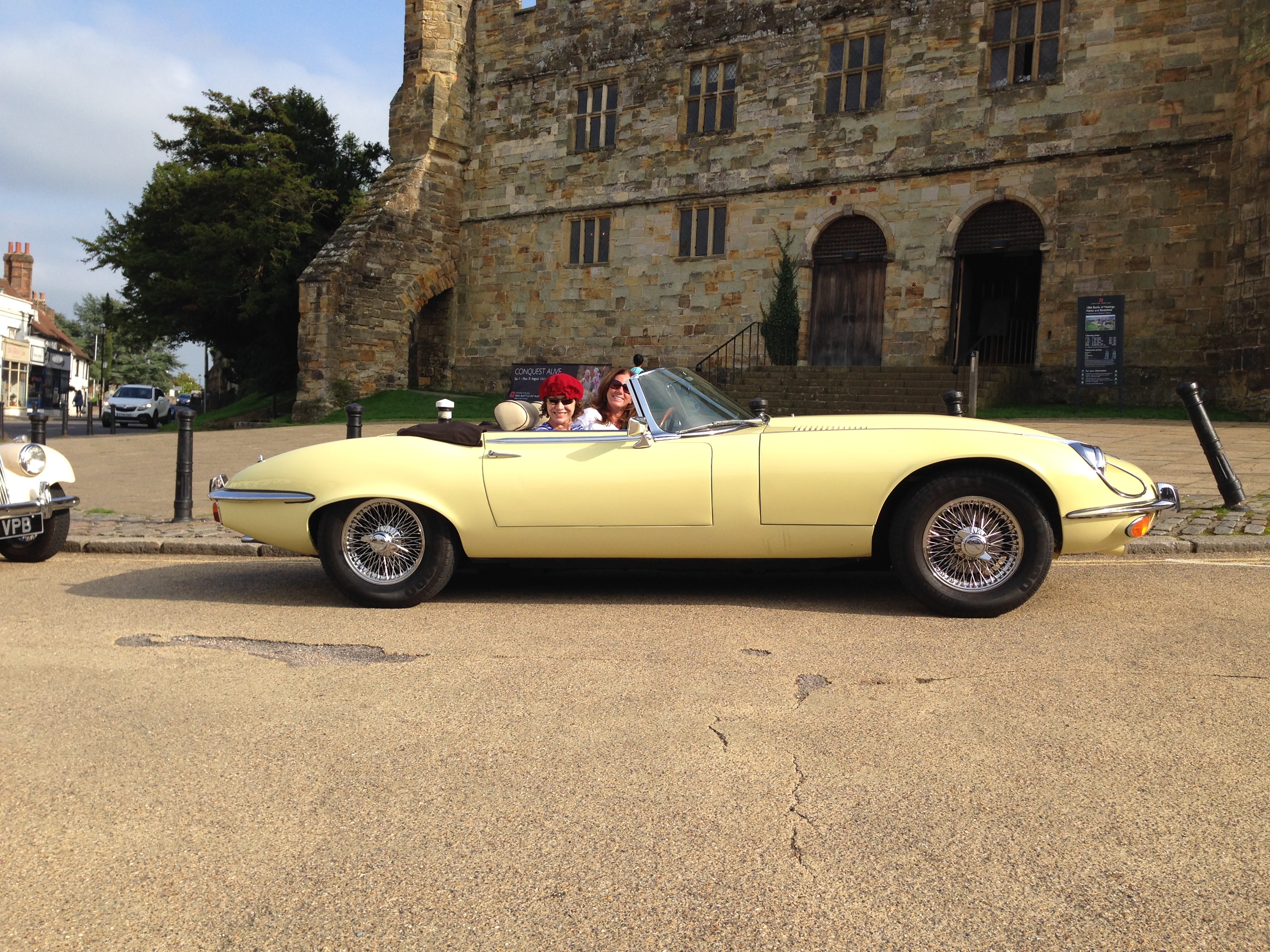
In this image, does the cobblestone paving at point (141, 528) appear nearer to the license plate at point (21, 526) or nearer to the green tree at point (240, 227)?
the license plate at point (21, 526)

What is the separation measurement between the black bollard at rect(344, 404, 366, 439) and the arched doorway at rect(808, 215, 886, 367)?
1347 cm

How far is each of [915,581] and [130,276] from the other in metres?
30.9

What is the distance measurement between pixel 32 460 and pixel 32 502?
0.42m

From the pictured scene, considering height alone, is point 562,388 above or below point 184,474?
above

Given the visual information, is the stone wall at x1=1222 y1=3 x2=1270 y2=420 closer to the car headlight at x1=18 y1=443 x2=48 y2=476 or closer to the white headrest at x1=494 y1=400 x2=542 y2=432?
the white headrest at x1=494 y1=400 x2=542 y2=432

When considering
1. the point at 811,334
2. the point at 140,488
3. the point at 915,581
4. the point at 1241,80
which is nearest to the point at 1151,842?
the point at 915,581

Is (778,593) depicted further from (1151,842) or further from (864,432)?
(1151,842)

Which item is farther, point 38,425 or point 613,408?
point 38,425

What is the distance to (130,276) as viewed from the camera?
30953 mm

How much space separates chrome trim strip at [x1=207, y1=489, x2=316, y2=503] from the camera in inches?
232

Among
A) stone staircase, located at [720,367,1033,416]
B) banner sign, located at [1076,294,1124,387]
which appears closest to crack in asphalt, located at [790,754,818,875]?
stone staircase, located at [720,367,1033,416]

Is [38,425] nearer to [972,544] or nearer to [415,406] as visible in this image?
[972,544]

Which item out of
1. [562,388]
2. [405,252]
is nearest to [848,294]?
[405,252]

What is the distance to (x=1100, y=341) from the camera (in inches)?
738
